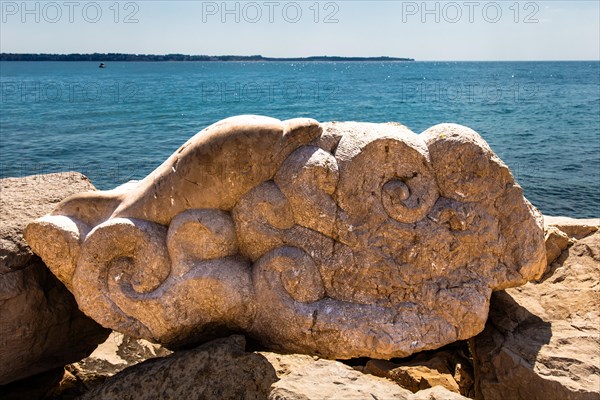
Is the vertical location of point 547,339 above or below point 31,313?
below

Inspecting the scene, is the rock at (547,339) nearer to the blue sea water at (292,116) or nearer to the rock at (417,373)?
the rock at (417,373)

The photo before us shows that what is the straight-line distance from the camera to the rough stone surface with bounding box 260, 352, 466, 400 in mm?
2863

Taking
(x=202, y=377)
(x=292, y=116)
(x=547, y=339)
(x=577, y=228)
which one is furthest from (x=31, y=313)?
(x=292, y=116)

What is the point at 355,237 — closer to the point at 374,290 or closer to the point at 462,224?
the point at 374,290

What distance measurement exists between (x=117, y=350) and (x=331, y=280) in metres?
2.05

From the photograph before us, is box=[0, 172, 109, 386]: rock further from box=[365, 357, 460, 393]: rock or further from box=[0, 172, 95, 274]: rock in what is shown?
box=[365, 357, 460, 393]: rock

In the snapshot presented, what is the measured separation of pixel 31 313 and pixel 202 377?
4.48ft

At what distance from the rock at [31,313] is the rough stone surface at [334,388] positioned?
5.81ft

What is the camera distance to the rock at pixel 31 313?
3.79 metres

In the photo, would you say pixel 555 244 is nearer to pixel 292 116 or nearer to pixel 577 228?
pixel 577 228

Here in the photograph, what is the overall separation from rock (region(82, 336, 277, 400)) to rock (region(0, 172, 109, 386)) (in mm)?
735

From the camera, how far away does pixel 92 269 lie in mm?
3576

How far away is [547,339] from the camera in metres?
3.59

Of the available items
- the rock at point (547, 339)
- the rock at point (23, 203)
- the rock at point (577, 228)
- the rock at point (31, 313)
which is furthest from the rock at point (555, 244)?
the rock at point (23, 203)
